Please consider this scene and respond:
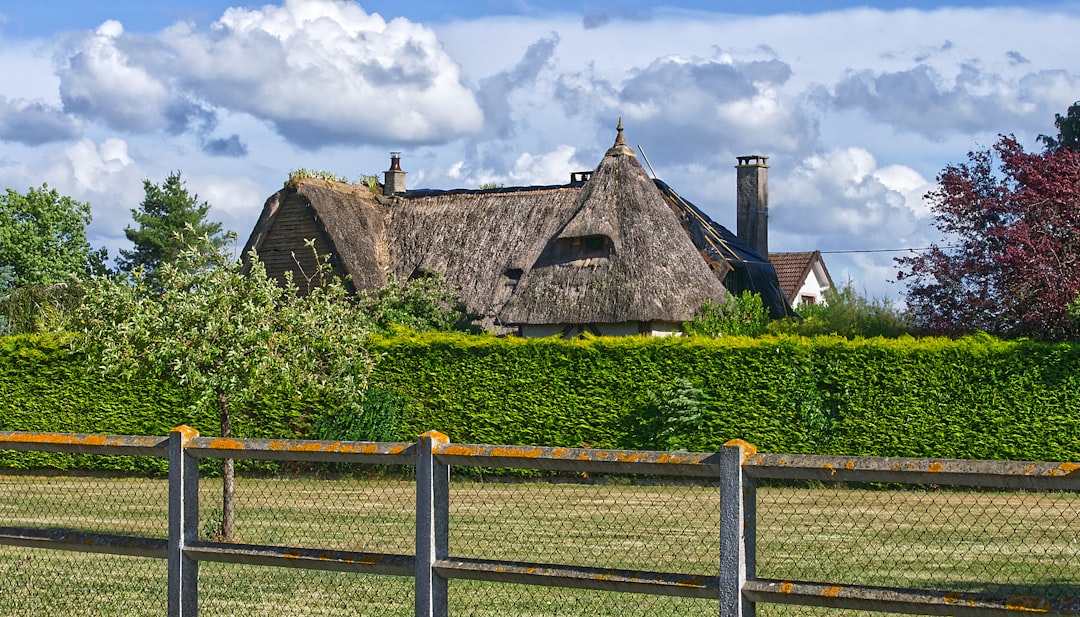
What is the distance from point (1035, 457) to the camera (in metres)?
19.2

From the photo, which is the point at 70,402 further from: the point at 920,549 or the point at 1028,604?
the point at 1028,604

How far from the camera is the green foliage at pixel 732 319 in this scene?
85.4 feet

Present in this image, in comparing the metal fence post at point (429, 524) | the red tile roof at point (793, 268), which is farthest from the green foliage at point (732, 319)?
the red tile roof at point (793, 268)

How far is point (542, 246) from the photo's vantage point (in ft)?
111

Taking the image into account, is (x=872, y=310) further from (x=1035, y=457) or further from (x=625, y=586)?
(x=625, y=586)

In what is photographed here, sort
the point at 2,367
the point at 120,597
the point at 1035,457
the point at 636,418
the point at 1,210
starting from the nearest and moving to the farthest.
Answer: the point at 120,597, the point at 1035,457, the point at 636,418, the point at 2,367, the point at 1,210

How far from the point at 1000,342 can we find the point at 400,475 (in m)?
9.70

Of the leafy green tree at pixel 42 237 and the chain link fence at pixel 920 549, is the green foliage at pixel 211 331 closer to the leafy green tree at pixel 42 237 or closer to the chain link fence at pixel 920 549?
the chain link fence at pixel 920 549

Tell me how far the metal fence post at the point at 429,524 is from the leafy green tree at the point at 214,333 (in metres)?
7.10

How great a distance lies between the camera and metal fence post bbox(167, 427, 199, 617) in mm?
6902

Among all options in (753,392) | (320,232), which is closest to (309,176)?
(320,232)

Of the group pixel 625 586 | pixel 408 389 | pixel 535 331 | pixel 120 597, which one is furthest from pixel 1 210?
pixel 625 586

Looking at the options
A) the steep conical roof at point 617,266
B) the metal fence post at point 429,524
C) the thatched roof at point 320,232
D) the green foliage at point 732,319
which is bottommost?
the metal fence post at point 429,524

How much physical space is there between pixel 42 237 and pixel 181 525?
6134 centimetres
